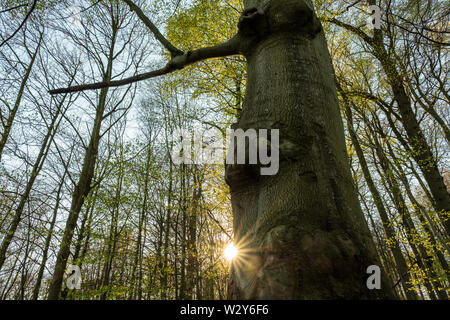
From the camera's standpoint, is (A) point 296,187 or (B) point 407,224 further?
(B) point 407,224

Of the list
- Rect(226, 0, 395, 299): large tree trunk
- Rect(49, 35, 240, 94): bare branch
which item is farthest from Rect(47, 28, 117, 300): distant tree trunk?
Rect(226, 0, 395, 299): large tree trunk

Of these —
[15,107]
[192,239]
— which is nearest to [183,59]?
[192,239]

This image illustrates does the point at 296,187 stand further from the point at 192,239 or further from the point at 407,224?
the point at 192,239

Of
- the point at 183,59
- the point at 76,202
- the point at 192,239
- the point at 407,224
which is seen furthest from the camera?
the point at 192,239

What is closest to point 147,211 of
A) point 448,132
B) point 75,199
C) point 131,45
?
point 75,199

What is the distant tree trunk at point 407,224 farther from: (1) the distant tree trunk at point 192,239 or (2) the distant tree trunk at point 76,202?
(2) the distant tree trunk at point 76,202

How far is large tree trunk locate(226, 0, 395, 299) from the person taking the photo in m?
0.60

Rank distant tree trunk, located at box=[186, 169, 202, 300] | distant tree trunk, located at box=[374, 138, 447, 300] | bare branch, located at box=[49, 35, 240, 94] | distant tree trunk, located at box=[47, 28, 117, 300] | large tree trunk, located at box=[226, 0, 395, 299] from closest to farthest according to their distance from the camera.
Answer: large tree trunk, located at box=[226, 0, 395, 299]
bare branch, located at box=[49, 35, 240, 94]
distant tree trunk, located at box=[47, 28, 117, 300]
distant tree trunk, located at box=[374, 138, 447, 300]
distant tree trunk, located at box=[186, 169, 202, 300]

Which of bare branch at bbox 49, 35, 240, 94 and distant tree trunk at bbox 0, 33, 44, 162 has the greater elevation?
distant tree trunk at bbox 0, 33, 44, 162

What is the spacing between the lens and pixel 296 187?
750mm

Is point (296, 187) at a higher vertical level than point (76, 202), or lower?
lower

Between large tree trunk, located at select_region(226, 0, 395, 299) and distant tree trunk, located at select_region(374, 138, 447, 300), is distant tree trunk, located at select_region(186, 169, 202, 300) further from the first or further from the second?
large tree trunk, located at select_region(226, 0, 395, 299)

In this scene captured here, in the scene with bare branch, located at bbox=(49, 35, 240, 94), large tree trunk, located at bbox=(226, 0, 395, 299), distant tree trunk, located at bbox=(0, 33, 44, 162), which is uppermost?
distant tree trunk, located at bbox=(0, 33, 44, 162)

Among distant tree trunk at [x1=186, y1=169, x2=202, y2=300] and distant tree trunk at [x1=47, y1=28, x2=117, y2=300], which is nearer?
distant tree trunk at [x1=47, y1=28, x2=117, y2=300]
